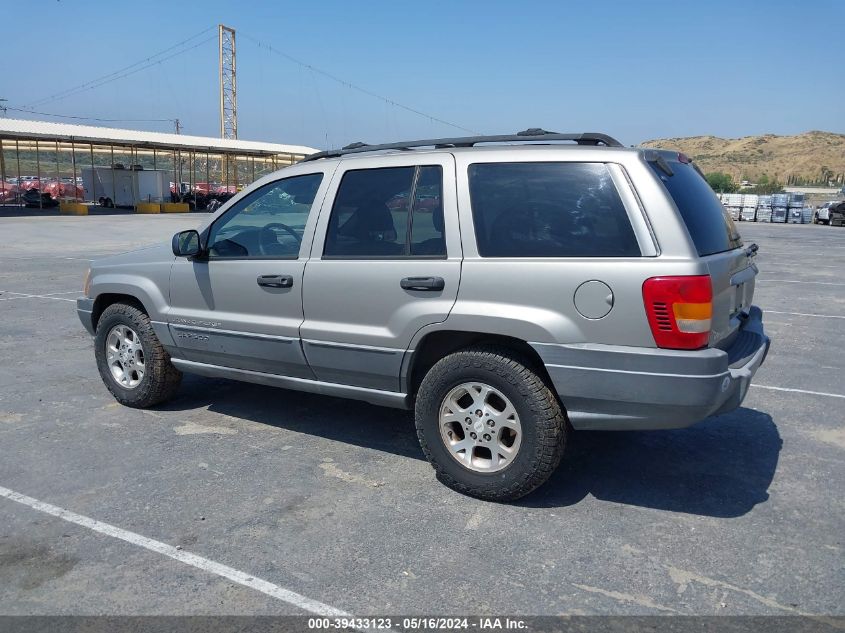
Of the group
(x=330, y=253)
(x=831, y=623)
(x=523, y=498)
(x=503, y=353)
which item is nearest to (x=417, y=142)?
(x=330, y=253)

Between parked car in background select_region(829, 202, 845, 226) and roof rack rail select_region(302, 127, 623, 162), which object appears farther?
parked car in background select_region(829, 202, 845, 226)

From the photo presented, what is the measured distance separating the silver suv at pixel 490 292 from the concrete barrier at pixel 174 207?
40.4m

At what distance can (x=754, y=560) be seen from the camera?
3.40m

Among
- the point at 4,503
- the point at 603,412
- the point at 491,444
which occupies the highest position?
the point at 603,412

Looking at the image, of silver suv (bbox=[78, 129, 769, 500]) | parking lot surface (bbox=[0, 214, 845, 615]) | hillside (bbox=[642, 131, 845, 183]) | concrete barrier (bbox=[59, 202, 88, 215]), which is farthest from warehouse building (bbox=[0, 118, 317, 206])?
hillside (bbox=[642, 131, 845, 183])

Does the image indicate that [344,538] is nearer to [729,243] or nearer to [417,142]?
[417,142]

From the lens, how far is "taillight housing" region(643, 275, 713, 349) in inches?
137

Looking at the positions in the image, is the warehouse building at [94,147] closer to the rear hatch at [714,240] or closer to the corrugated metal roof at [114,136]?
the corrugated metal roof at [114,136]

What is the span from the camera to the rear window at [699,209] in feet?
12.4

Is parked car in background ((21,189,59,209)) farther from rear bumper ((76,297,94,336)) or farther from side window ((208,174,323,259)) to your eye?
side window ((208,174,323,259))

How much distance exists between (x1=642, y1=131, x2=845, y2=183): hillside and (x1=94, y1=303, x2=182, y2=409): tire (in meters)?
106

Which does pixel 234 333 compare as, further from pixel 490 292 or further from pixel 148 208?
pixel 148 208

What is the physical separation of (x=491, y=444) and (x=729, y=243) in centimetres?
184

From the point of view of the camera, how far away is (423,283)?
409cm
